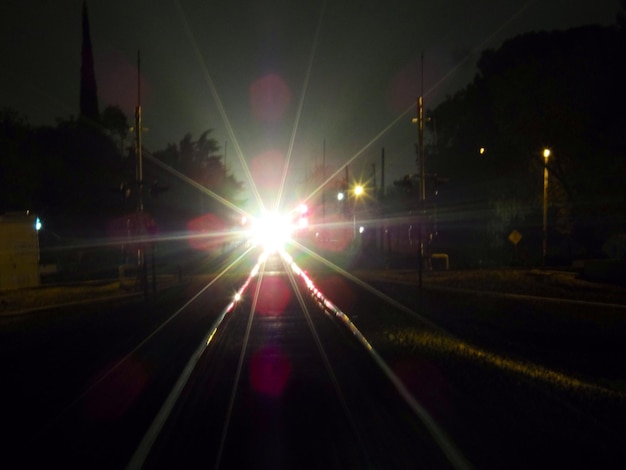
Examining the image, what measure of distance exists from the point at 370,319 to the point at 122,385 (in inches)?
337

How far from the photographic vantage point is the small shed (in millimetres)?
31094

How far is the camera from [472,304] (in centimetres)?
2198

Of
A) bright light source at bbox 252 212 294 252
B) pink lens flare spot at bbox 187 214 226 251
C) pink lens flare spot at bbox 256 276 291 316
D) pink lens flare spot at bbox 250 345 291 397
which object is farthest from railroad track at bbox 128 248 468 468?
bright light source at bbox 252 212 294 252

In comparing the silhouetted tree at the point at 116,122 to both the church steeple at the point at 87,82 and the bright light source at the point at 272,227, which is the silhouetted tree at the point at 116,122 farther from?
the bright light source at the point at 272,227

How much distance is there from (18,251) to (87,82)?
36.9 meters

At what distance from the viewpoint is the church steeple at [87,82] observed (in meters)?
64.1

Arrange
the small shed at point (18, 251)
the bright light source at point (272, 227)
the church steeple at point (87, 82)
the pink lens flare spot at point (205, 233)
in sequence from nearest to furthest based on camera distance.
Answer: the small shed at point (18, 251) → the church steeple at point (87, 82) → the pink lens flare spot at point (205, 233) → the bright light source at point (272, 227)

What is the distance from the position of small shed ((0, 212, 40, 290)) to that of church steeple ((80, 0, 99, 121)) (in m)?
33.3

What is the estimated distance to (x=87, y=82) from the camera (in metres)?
64.5

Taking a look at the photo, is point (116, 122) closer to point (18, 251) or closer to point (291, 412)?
point (18, 251)

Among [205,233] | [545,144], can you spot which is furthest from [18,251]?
[205,233]

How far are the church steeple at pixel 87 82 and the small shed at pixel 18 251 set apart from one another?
1310 inches

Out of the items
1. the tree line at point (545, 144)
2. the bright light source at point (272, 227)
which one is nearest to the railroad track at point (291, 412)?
the tree line at point (545, 144)

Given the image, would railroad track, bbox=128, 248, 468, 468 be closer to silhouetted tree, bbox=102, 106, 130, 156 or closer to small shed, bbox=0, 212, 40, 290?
small shed, bbox=0, 212, 40, 290
